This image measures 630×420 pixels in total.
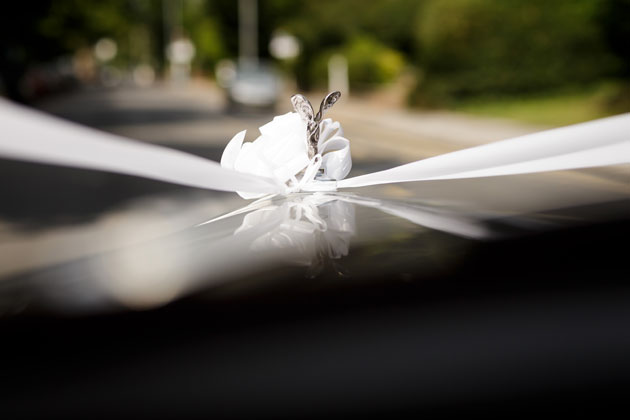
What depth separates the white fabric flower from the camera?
2566mm

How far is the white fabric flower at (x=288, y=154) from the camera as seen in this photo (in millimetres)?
2566

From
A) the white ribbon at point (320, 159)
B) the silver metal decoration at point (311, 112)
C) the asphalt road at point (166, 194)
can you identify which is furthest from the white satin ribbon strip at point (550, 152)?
the silver metal decoration at point (311, 112)

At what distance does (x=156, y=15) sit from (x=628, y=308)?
114170 mm

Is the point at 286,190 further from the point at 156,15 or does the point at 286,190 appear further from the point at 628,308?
the point at 156,15

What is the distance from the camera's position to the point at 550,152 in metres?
2.64

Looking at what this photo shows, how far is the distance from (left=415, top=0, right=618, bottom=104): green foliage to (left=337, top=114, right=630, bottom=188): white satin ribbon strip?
73.5 feet

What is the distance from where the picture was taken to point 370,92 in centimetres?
3197

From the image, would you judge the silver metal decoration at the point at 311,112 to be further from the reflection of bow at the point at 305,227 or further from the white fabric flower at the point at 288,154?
the reflection of bow at the point at 305,227

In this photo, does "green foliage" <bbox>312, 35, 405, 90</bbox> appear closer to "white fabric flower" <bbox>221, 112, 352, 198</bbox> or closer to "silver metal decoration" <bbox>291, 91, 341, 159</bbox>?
"white fabric flower" <bbox>221, 112, 352, 198</bbox>

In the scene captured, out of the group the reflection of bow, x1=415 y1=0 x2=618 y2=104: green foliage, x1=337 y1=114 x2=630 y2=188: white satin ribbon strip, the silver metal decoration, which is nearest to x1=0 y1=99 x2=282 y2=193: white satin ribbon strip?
the reflection of bow

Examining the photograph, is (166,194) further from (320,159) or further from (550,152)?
(550,152)

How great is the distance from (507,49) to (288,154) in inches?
944

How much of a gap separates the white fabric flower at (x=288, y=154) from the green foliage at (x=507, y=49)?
888 inches

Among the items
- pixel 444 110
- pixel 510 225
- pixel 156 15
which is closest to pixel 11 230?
pixel 510 225
